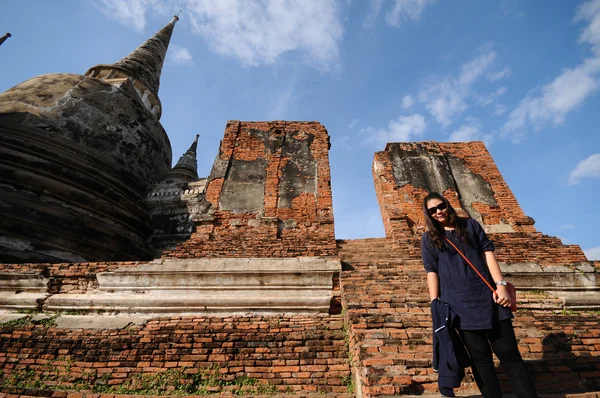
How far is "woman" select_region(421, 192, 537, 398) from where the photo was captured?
6.47ft

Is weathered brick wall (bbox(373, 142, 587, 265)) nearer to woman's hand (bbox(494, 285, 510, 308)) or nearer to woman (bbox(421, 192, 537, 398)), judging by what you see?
woman (bbox(421, 192, 537, 398))

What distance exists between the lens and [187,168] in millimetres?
10164

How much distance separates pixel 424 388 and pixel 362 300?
3.73ft

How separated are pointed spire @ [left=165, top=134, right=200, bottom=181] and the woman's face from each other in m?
7.04

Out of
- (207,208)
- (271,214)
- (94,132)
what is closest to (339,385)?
(271,214)

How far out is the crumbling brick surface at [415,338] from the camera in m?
2.55

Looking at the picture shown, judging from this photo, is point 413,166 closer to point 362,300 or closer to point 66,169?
point 362,300

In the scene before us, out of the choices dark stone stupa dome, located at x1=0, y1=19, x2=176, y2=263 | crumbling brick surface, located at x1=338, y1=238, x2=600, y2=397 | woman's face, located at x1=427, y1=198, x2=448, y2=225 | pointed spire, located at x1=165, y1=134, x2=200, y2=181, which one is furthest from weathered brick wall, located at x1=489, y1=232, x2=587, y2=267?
pointed spire, located at x1=165, y1=134, x2=200, y2=181

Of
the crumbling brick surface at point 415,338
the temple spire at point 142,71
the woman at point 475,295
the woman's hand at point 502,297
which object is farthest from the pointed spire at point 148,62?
the woman's hand at point 502,297

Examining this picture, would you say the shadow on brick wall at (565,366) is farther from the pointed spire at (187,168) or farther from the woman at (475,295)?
the pointed spire at (187,168)

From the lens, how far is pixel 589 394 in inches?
91.7

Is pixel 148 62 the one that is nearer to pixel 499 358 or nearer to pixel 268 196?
pixel 268 196

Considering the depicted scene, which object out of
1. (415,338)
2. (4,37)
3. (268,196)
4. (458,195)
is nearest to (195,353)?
(415,338)

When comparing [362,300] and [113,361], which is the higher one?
[362,300]
